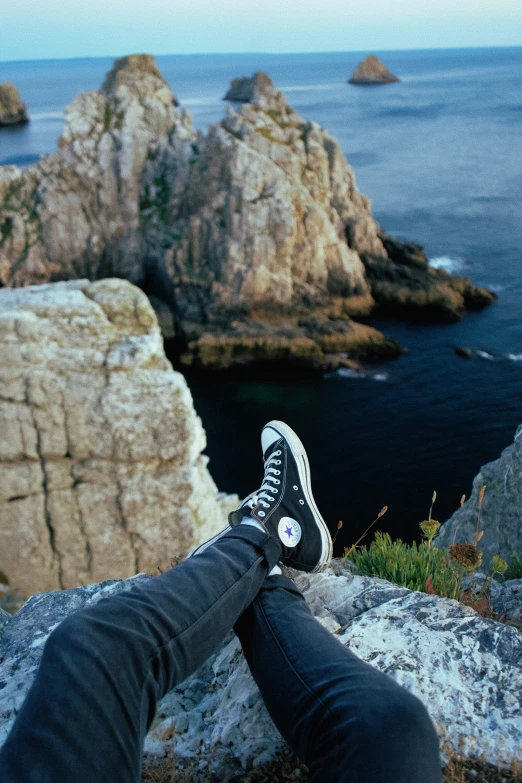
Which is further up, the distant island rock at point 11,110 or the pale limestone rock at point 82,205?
the distant island rock at point 11,110

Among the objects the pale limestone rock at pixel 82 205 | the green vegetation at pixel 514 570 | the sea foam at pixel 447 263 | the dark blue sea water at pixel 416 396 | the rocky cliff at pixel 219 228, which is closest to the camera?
the green vegetation at pixel 514 570

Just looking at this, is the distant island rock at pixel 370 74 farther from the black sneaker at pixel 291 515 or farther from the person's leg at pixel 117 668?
the person's leg at pixel 117 668

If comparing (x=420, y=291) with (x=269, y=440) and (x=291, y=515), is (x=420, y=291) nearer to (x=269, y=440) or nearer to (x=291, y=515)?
(x=269, y=440)

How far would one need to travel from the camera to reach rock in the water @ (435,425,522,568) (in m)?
4.96

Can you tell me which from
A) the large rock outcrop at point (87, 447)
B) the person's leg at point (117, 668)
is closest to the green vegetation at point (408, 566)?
the person's leg at point (117, 668)

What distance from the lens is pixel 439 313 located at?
3297 cm

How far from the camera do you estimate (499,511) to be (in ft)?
17.2

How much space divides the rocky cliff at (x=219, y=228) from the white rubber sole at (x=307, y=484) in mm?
23694

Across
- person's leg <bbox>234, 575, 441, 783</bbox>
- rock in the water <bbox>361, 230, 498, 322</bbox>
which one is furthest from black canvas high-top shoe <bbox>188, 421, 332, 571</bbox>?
rock in the water <bbox>361, 230, 498, 322</bbox>

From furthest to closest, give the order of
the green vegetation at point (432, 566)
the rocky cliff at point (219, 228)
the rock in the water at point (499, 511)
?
1. the rocky cliff at point (219, 228)
2. the rock in the water at point (499, 511)
3. the green vegetation at point (432, 566)

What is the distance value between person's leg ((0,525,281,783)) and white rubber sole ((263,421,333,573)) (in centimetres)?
84

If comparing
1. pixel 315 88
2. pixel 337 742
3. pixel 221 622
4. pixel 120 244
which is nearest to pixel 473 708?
pixel 337 742

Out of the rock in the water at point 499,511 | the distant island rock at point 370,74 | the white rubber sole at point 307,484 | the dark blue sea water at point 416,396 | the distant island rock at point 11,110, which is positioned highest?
the distant island rock at point 370,74

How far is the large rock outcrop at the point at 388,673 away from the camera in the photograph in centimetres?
256
